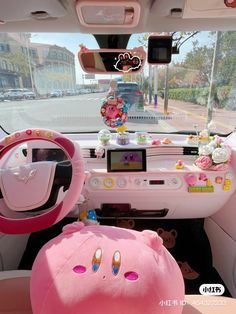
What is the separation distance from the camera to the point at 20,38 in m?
2.19

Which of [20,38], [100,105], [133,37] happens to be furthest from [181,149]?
[20,38]

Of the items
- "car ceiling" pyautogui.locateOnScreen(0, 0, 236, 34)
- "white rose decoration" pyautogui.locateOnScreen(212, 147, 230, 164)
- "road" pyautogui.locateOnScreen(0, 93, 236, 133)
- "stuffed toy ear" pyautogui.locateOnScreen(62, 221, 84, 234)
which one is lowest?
"stuffed toy ear" pyautogui.locateOnScreen(62, 221, 84, 234)

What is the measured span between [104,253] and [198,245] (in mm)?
1922

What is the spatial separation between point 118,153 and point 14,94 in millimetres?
1247

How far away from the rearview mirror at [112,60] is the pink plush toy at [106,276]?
135cm

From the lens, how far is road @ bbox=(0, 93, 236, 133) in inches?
98.3

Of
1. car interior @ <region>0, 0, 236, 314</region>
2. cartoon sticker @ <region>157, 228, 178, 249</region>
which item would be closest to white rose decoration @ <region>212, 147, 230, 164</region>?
car interior @ <region>0, 0, 236, 314</region>

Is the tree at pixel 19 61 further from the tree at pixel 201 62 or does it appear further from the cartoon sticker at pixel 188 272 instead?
the cartoon sticker at pixel 188 272

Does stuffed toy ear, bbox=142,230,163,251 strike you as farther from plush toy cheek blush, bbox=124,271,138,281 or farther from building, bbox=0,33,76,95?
building, bbox=0,33,76,95

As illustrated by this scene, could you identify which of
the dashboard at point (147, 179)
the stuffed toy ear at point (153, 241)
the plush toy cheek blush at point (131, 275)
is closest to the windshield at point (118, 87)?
the dashboard at point (147, 179)

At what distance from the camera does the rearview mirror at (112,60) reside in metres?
1.92

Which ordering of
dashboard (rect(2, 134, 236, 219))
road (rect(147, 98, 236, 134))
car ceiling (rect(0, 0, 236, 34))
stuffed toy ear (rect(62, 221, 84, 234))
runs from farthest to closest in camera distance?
1. road (rect(147, 98, 236, 134))
2. dashboard (rect(2, 134, 236, 219))
3. car ceiling (rect(0, 0, 236, 34))
4. stuffed toy ear (rect(62, 221, 84, 234))

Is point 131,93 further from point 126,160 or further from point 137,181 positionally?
point 137,181

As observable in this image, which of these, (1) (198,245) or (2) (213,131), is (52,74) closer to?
(2) (213,131)
